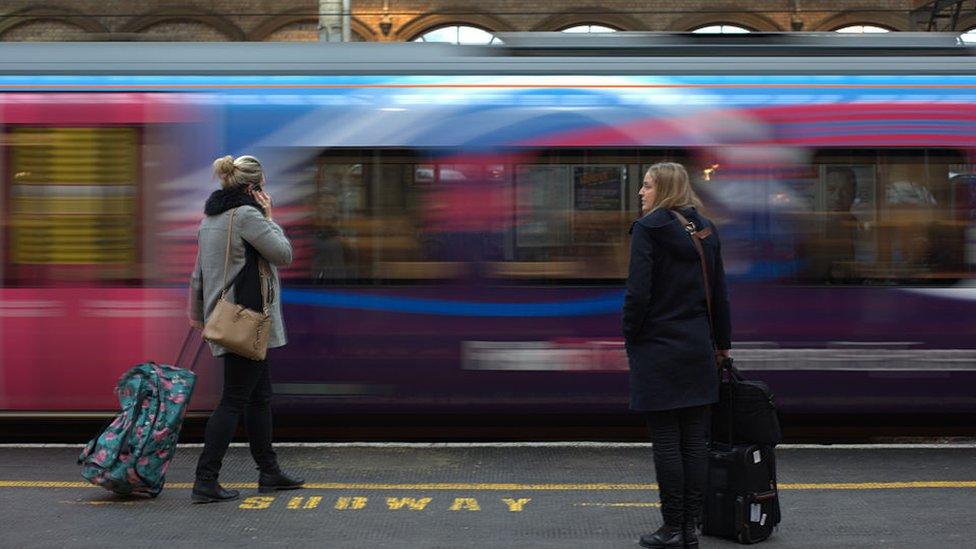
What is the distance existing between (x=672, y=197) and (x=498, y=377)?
3236mm

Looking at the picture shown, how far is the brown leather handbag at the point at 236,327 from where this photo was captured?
584cm

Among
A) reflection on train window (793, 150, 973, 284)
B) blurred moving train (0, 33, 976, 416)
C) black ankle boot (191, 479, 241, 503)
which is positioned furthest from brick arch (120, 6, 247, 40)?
black ankle boot (191, 479, 241, 503)

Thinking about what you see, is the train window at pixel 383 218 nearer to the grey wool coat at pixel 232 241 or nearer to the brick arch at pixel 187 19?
the grey wool coat at pixel 232 241

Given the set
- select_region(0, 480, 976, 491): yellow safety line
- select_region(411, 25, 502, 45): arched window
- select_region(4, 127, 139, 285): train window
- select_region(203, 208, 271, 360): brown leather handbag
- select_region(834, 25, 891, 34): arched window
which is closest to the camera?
select_region(203, 208, 271, 360): brown leather handbag

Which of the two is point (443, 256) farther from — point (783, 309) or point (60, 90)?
point (60, 90)

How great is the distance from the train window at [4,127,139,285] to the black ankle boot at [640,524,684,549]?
428 cm

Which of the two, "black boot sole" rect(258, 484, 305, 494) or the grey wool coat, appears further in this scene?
"black boot sole" rect(258, 484, 305, 494)

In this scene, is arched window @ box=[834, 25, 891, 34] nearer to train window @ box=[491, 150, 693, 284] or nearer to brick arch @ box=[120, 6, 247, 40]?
brick arch @ box=[120, 6, 247, 40]

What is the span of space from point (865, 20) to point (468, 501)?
1488cm

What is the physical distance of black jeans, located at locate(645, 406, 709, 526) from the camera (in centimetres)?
511

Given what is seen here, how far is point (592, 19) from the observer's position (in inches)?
749

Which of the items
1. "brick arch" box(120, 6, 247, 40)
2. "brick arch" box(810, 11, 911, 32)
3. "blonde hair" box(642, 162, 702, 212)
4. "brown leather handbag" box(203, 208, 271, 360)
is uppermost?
"brick arch" box(120, 6, 247, 40)

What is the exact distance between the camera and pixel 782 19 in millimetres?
19000

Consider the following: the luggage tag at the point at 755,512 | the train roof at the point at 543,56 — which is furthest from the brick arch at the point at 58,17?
the luggage tag at the point at 755,512
